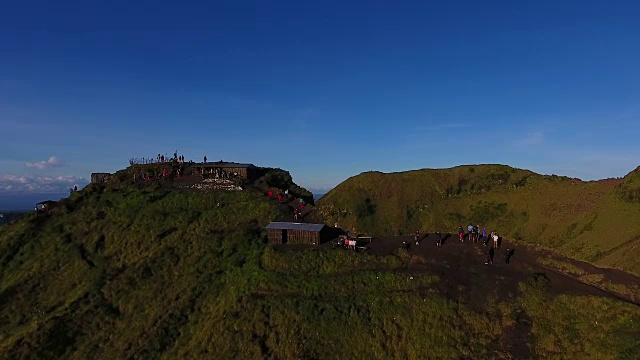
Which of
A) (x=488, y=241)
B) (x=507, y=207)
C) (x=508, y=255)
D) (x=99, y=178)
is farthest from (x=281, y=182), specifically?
(x=507, y=207)

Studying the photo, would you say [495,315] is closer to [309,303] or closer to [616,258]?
[309,303]

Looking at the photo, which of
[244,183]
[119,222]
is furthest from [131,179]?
[244,183]

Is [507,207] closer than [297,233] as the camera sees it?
No

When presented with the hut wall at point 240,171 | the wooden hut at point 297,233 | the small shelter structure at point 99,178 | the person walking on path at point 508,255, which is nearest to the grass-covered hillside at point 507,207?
the person walking on path at point 508,255

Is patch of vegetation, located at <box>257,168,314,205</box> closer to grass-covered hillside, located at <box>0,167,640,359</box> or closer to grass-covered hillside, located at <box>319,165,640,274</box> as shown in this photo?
grass-covered hillside, located at <box>319,165,640,274</box>

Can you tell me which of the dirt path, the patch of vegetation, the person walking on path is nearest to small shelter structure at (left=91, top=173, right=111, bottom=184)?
the patch of vegetation

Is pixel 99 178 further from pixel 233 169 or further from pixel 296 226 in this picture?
pixel 296 226
